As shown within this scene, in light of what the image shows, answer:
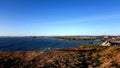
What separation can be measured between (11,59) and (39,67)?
6.62 meters

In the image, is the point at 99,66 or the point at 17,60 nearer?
the point at 99,66

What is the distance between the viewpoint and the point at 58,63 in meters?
28.2

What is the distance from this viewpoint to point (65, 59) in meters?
31.2

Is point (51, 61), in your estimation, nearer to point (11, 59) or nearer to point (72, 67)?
point (72, 67)

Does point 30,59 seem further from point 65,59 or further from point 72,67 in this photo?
point 72,67

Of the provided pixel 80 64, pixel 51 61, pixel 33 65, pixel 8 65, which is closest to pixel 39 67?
pixel 33 65

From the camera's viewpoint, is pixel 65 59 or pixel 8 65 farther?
pixel 65 59

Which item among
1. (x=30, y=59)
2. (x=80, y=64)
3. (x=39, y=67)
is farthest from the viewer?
(x=30, y=59)

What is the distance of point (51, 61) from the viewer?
95.6 feet

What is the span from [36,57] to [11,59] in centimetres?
487

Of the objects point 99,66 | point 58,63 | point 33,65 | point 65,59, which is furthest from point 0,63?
point 99,66

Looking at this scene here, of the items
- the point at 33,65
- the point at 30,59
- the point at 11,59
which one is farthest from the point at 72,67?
the point at 11,59

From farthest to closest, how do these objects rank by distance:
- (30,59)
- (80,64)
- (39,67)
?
(30,59), (80,64), (39,67)

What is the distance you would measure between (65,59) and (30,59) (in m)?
6.69
